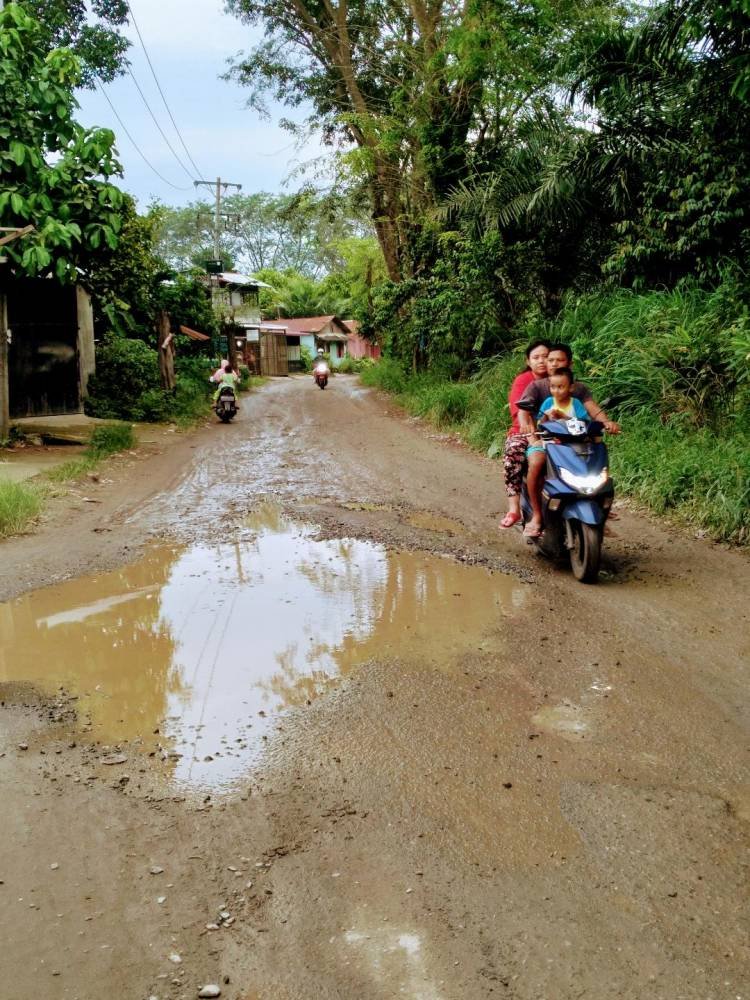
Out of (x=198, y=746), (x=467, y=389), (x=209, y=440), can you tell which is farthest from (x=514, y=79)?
(x=198, y=746)

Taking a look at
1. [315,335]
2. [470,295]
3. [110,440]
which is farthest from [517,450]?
[315,335]

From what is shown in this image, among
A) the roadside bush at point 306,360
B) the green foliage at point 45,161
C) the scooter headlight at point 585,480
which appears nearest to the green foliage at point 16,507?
the green foliage at point 45,161

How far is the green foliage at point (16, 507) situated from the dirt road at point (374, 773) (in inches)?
25.5

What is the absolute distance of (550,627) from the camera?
4.55 metres

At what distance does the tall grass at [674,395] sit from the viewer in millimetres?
6781

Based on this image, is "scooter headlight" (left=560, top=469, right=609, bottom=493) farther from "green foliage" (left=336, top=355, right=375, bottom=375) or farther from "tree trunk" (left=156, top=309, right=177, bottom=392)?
"green foliage" (left=336, top=355, right=375, bottom=375)

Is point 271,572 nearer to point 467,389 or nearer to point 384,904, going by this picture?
point 384,904

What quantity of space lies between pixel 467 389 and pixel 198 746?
442 inches

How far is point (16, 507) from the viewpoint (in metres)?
7.03

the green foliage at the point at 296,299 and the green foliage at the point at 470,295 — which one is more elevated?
the green foliage at the point at 296,299

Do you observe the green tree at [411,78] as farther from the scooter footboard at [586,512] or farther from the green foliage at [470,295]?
the scooter footboard at [586,512]

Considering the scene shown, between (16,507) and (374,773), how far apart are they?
204 inches

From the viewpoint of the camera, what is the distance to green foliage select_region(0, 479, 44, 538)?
6777 mm

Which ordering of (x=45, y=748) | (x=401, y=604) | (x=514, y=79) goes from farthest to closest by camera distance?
(x=514, y=79) < (x=401, y=604) < (x=45, y=748)
